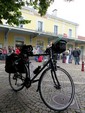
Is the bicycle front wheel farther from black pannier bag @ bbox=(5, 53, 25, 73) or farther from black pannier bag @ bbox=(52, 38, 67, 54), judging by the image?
black pannier bag @ bbox=(5, 53, 25, 73)

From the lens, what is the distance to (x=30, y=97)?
4371 millimetres

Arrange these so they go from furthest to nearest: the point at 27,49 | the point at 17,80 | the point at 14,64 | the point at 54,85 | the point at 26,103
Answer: the point at 17,80 → the point at 14,64 → the point at 27,49 → the point at 26,103 → the point at 54,85

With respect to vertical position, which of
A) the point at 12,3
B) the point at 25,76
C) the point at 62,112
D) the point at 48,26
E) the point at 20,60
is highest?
the point at 48,26

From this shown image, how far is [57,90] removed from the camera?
373 centimetres

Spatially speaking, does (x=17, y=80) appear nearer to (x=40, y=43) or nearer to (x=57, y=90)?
(x=57, y=90)

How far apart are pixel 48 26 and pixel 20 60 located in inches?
945

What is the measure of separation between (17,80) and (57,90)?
1416 millimetres

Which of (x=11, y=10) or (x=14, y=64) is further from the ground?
(x=11, y=10)

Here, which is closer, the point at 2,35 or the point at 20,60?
the point at 20,60

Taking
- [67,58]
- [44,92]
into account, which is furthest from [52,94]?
[67,58]

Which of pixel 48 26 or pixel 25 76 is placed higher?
pixel 48 26

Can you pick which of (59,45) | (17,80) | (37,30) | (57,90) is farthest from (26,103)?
(37,30)

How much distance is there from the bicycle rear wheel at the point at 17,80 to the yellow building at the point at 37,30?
1499cm

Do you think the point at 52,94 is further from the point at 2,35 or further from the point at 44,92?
the point at 2,35
